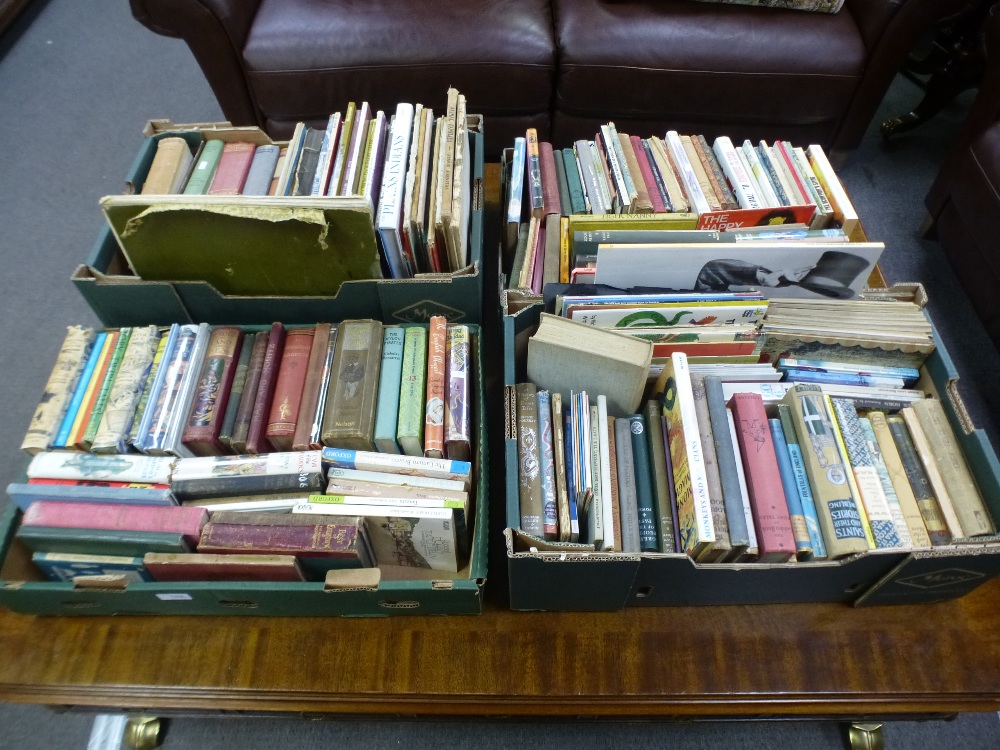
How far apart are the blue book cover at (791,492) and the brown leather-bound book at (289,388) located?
0.73 meters

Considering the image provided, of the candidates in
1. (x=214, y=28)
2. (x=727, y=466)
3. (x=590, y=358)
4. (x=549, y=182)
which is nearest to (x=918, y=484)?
(x=727, y=466)

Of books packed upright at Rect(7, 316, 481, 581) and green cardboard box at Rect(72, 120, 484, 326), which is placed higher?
green cardboard box at Rect(72, 120, 484, 326)

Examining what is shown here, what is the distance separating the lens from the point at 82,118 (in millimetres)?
2342

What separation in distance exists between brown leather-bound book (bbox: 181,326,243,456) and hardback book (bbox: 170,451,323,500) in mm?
67

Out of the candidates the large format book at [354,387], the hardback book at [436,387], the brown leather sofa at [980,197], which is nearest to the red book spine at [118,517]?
the large format book at [354,387]

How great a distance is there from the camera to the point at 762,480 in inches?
37.2

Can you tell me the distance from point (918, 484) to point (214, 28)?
1.84m

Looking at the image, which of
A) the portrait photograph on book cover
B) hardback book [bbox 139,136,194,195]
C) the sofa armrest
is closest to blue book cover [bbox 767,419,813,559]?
the portrait photograph on book cover

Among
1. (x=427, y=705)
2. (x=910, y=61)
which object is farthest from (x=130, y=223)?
(x=910, y=61)

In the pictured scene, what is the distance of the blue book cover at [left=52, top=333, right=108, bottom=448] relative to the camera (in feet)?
3.36

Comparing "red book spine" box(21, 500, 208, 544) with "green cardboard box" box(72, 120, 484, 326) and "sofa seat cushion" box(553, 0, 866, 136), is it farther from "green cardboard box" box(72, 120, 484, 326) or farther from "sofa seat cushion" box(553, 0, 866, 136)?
"sofa seat cushion" box(553, 0, 866, 136)

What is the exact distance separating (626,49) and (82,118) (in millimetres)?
1887

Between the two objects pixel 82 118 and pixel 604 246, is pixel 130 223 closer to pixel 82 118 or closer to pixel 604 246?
pixel 604 246

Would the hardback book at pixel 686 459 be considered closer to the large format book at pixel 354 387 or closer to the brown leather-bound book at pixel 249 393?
the large format book at pixel 354 387
